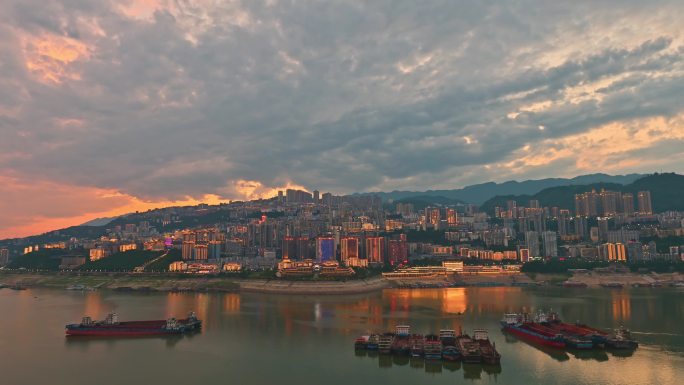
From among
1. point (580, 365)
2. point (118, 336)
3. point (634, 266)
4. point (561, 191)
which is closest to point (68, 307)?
point (118, 336)

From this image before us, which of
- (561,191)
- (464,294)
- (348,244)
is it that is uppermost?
(561,191)

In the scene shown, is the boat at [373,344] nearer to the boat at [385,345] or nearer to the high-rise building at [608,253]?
the boat at [385,345]

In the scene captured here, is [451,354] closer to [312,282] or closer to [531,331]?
[531,331]

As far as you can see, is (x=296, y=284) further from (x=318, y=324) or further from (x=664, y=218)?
(x=664, y=218)

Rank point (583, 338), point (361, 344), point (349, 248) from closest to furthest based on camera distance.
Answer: point (361, 344)
point (583, 338)
point (349, 248)

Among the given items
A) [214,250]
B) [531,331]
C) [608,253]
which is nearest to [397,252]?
[214,250]

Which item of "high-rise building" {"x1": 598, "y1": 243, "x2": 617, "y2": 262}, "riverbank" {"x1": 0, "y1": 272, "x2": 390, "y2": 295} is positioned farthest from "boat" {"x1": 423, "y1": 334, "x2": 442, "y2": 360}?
"high-rise building" {"x1": 598, "y1": 243, "x2": 617, "y2": 262}

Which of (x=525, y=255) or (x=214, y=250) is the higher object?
(x=214, y=250)
